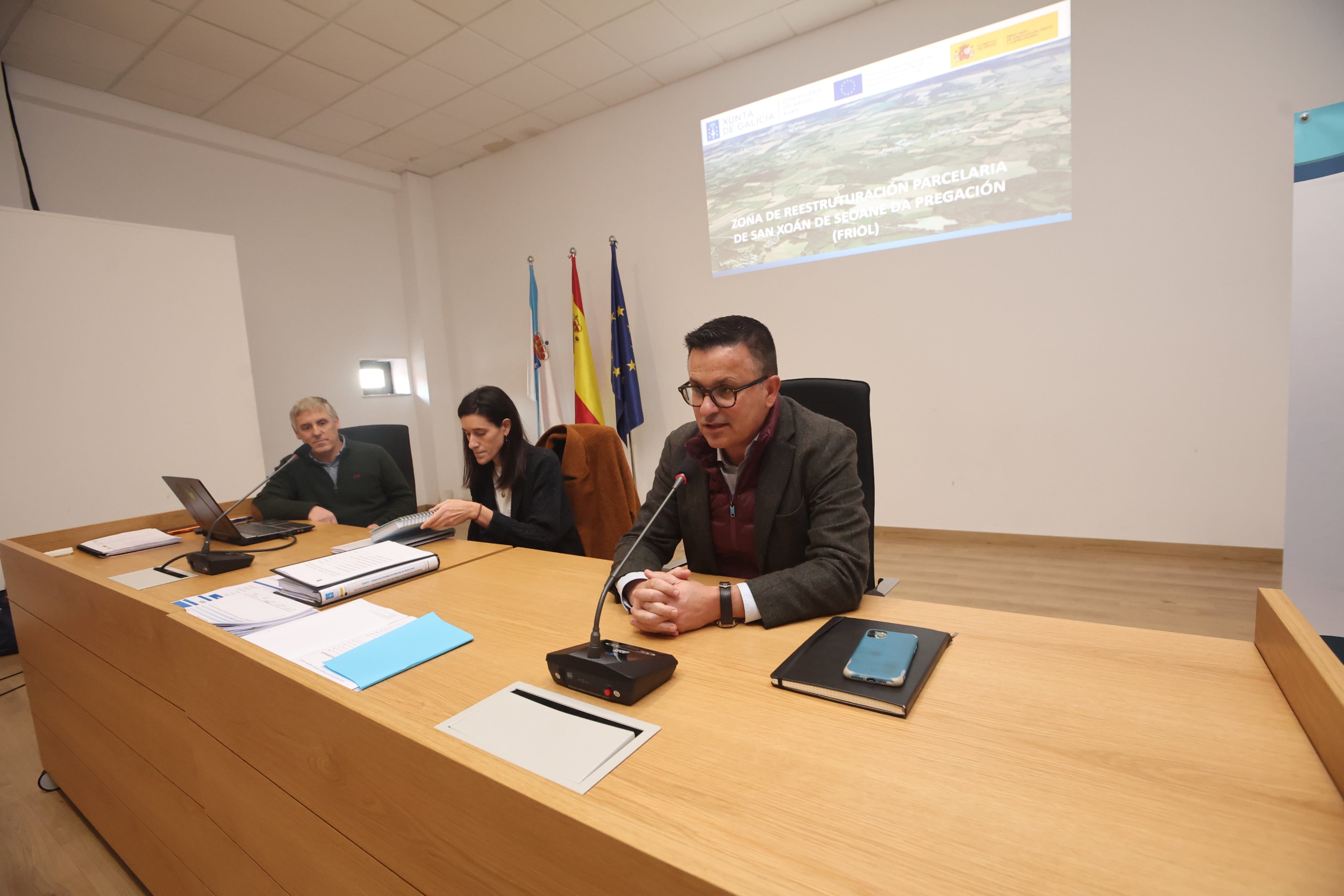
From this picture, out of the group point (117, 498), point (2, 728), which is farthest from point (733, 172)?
point (2, 728)

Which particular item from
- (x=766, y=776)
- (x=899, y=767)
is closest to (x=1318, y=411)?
(x=899, y=767)

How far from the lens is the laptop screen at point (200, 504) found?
1.76m

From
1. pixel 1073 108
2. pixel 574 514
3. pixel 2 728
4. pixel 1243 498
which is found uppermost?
pixel 1073 108

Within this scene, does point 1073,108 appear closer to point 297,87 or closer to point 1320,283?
point 1320,283

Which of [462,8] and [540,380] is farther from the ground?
[462,8]

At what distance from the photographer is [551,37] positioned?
3.52m

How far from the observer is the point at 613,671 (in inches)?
31.6

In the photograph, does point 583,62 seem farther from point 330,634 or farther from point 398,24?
point 330,634

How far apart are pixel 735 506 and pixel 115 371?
12.1ft

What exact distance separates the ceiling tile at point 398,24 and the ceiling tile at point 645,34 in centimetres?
87

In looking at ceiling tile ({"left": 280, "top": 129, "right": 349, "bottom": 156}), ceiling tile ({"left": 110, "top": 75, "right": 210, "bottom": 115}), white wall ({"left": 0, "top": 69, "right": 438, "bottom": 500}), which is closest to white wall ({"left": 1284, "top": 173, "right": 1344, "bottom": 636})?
white wall ({"left": 0, "top": 69, "right": 438, "bottom": 500})

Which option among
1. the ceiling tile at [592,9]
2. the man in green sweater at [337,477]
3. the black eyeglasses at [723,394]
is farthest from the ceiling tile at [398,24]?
the black eyeglasses at [723,394]

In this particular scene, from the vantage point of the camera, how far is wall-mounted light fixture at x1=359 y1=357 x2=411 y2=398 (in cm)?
530

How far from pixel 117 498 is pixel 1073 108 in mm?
5377
